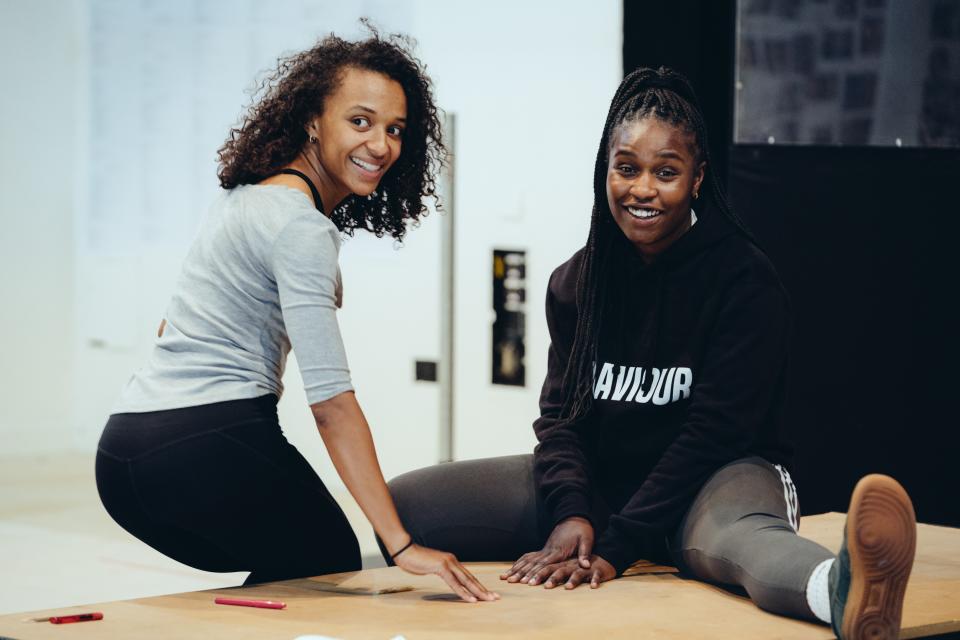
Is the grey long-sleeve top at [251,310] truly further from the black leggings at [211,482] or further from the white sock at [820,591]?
the white sock at [820,591]

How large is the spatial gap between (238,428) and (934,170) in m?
1.98

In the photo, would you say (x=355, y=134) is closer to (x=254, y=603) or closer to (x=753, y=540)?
(x=254, y=603)

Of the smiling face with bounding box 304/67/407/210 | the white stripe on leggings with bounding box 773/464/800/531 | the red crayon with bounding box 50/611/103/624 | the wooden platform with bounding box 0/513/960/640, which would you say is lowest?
the wooden platform with bounding box 0/513/960/640

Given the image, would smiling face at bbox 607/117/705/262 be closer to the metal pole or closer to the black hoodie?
the black hoodie

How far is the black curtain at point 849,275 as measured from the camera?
11.5 ft

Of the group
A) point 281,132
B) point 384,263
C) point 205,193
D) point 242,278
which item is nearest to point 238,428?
point 242,278

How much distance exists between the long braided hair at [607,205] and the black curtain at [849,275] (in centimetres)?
99

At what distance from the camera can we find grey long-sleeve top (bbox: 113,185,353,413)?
2166 millimetres

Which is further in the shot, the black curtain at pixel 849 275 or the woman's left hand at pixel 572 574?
the black curtain at pixel 849 275

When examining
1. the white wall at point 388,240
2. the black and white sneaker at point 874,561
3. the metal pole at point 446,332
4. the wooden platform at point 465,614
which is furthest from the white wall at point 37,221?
the black and white sneaker at point 874,561

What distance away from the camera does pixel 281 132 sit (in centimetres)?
237

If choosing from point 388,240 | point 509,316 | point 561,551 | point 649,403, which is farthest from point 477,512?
point 388,240

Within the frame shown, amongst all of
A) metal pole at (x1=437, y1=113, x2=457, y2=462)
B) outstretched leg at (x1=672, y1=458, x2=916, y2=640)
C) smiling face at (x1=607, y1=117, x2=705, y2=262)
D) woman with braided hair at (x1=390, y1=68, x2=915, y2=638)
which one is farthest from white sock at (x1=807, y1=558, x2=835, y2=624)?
metal pole at (x1=437, y1=113, x2=457, y2=462)

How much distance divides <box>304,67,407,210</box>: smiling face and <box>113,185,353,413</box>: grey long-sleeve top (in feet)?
0.47
